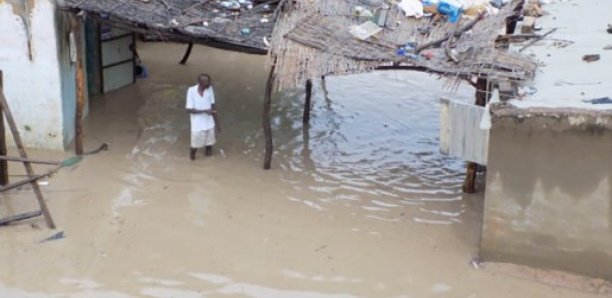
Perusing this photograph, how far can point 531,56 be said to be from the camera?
988 centimetres

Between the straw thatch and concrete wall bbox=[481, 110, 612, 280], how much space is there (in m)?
1.23

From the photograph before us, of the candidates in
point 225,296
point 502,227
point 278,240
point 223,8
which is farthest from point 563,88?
point 223,8

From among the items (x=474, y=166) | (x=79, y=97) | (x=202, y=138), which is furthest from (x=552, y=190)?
(x=79, y=97)

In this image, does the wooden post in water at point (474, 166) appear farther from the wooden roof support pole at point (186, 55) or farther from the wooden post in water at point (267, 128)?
the wooden roof support pole at point (186, 55)

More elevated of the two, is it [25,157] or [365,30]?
[365,30]

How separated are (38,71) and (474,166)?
6326 millimetres

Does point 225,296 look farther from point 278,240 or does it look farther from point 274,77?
point 274,77

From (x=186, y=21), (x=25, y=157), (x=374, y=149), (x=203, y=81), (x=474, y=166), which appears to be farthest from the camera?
(x=374, y=149)

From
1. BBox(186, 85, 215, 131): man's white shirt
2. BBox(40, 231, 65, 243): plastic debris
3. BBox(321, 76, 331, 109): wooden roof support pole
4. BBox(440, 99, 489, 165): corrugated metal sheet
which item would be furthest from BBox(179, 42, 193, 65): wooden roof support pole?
BBox(440, 99, 489, 165): corrugated metal sheet

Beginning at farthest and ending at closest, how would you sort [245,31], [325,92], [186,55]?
1. [186,55]
2. [325,92]
3. [245,31]

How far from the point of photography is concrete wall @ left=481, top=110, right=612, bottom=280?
7.73 metres

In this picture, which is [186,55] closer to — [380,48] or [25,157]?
[380,48]

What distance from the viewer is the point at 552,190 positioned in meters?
7.97

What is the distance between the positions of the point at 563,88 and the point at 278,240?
3.70 m
